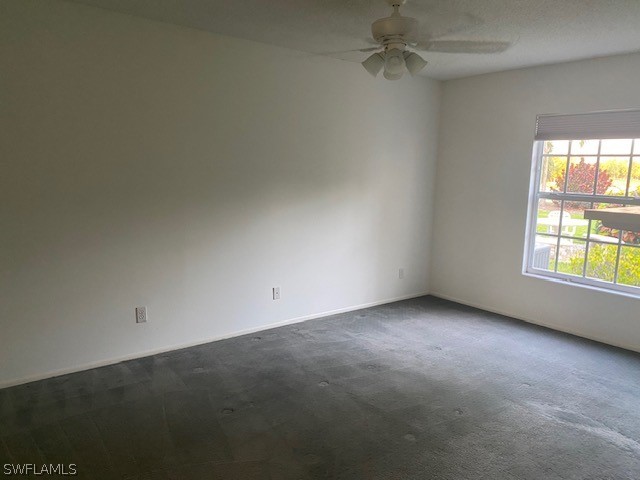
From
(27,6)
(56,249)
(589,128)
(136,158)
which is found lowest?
(56,249)

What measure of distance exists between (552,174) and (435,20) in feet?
7.10

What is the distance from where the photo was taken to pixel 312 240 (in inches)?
168

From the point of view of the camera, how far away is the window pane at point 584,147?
13.2 feet

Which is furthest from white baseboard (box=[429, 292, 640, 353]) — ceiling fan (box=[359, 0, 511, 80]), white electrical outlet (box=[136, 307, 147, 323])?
white electrical outlet (box=[136, 307, 147, 323])

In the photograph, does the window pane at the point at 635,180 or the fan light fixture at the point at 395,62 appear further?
the window pane at the point at 635,180

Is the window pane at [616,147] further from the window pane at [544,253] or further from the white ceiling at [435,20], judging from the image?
the window pane at [544,253]

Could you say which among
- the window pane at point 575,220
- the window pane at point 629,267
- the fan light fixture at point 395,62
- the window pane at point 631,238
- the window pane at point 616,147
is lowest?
the window pane at point 629,267

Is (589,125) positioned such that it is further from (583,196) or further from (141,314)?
(141,314)

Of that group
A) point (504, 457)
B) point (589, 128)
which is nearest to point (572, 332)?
point (589, 128)

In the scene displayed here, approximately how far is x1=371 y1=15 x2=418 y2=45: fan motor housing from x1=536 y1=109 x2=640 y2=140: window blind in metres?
2.16

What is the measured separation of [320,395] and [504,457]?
112cm

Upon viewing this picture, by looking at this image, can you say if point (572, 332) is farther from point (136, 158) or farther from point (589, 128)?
point (136, 158)

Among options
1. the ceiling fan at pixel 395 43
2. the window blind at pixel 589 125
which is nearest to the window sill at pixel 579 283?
the window blind at pixel 589 125

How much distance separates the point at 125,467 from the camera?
216cm
